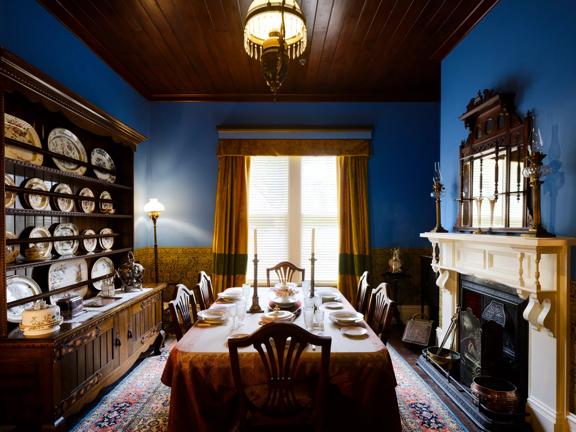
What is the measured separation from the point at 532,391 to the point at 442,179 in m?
2.06

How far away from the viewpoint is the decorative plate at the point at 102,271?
297 centimetres

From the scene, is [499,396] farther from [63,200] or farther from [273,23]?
[63,200]

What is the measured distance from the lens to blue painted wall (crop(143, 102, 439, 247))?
4.37 m

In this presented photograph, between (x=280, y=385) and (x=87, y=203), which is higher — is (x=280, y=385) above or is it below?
below

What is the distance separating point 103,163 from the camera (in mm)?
3279

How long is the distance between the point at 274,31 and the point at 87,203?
7.68ft

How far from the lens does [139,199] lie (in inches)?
161

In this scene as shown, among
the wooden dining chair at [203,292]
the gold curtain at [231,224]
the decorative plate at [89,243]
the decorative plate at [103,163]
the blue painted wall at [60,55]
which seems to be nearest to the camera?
the blue painted wall at [60,55]

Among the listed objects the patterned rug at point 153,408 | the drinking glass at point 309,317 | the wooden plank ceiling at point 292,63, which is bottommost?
the patterned rug at point 153,408

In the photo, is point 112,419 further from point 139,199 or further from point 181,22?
point 181,22

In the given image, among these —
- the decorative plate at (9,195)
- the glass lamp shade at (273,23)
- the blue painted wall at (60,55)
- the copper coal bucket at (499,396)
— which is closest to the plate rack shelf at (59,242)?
the decorative plate at (9,195)

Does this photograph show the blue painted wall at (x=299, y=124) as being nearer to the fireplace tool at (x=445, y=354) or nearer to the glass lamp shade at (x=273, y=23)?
the fireplace tool at (x=445, y=354)

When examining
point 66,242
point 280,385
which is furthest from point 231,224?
point 280,385

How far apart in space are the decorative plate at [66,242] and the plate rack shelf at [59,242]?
11 millimetres
